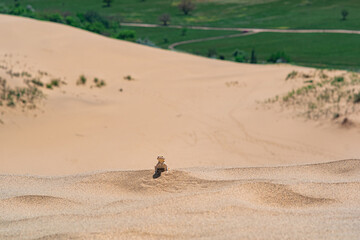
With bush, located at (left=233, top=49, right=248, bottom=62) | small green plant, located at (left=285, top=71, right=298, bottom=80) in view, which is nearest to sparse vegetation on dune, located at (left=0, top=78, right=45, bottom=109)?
small green plant, located at (left=285, top=71, right=298, bottom=80)

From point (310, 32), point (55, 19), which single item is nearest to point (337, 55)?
point (310, 32)

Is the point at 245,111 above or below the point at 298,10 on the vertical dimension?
below

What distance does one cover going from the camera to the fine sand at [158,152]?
6398 millimetres

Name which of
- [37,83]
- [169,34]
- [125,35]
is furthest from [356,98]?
[169,34]

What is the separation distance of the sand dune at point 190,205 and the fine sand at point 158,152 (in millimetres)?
25

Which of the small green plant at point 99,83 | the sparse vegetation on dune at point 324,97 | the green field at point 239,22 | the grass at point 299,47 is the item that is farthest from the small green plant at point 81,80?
the grass at point 299,47

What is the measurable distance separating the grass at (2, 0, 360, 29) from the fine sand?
53765 mm

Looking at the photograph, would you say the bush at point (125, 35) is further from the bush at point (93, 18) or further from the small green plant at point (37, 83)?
the small green plant at point (37, 83)

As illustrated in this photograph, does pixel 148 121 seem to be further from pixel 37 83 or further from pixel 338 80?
pixel 338 80

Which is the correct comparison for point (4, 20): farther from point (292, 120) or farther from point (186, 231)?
point (186, 231)

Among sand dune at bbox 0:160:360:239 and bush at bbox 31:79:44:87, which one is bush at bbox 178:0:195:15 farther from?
sand dune at bbox 0:160:360:239

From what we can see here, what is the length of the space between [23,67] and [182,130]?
321 inches

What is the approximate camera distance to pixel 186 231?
6.02 metres

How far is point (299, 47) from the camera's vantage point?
5766 cm
